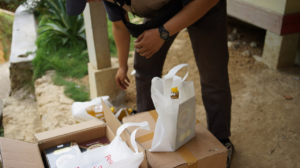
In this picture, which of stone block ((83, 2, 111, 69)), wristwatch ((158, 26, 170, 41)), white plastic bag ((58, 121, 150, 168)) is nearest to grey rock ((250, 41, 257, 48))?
stone block ((83, 2, 111, 69))

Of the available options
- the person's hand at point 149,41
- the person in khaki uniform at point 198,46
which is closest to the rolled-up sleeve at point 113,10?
the person in khaki uniform at point 198,46

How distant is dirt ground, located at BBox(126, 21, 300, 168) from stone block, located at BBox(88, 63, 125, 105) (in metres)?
0.14

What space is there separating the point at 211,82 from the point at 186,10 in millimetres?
579

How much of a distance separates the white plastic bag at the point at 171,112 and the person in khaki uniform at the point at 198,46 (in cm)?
19

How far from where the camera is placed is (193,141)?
1460 millimetres

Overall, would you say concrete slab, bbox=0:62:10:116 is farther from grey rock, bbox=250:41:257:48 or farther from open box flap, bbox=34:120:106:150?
grey rock, bbox=250:41:257:48

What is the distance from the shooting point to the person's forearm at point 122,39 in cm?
181

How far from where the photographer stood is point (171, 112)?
1.33m

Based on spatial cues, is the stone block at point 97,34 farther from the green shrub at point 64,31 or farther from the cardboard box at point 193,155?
the green shrub at point 64,31

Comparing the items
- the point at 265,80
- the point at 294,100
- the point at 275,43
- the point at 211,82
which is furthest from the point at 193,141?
the point at 275,43

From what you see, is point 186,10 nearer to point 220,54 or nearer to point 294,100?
point 220,54

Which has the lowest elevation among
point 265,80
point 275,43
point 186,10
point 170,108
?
point 265,80

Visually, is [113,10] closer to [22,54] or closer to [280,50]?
[280,50]

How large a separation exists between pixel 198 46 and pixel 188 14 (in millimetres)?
369
